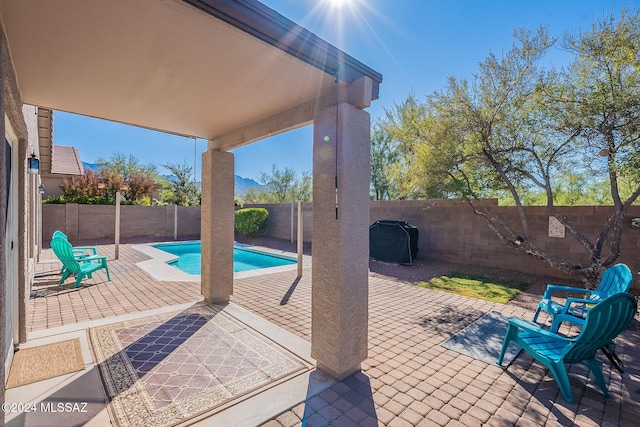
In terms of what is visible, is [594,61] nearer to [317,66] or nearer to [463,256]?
[317,66]

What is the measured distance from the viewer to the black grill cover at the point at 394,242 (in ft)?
29.5

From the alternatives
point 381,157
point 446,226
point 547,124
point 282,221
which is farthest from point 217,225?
point 381,157

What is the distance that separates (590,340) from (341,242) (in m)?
2.28

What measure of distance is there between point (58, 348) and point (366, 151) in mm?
4111

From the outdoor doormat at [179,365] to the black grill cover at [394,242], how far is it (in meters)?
6.02

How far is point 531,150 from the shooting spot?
571 centimetres

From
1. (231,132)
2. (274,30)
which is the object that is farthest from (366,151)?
(231,132)

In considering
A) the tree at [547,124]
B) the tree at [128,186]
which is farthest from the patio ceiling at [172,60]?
the tree at [128,186]

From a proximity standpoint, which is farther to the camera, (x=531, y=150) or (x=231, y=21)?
(x=531, y=150)

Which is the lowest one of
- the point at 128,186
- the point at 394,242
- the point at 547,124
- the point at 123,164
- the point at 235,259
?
the point at 235,259

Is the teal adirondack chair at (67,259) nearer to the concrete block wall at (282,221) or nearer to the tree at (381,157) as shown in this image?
the concrete block wall at (282,221)

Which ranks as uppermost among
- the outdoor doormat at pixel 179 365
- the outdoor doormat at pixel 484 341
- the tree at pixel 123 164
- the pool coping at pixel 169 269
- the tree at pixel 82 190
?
the tree at pixel 123 164

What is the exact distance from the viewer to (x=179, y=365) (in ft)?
10.3

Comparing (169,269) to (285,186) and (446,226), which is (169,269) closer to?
(446,226)
